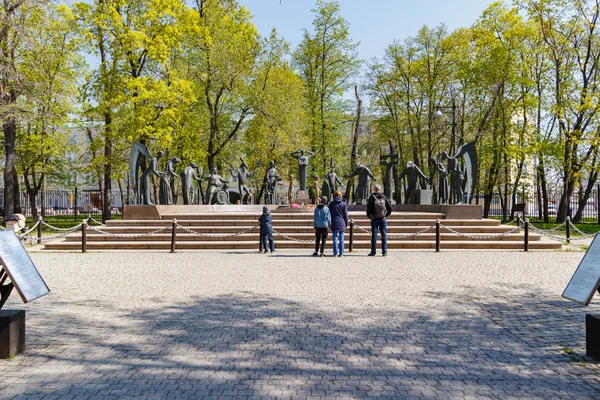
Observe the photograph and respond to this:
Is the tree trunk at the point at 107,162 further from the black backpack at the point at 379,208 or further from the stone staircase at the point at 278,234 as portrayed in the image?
the black backpack at the point at 379,208

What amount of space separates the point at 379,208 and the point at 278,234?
3.84m

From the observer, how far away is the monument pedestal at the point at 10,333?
451cm

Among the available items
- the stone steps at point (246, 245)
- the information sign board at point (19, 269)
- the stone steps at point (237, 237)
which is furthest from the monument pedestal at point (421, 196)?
the information sign board at point (19, 269)

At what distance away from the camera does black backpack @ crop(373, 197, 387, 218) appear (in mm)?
12711

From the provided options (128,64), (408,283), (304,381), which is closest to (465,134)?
(128,64)

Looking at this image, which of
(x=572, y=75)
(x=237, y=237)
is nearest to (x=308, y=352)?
(x=237, y=237)

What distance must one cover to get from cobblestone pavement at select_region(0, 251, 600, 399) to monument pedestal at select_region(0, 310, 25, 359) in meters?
0.12

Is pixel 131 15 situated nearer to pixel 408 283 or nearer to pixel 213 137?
pixel 213 137

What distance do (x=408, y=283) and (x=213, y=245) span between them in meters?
7.98

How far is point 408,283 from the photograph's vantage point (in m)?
8.66

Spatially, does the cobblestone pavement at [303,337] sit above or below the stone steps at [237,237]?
below

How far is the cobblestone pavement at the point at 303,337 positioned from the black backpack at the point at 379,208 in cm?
314

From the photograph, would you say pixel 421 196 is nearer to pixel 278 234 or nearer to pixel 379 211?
pixel 278 234

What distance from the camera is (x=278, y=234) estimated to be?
15.1 metres
